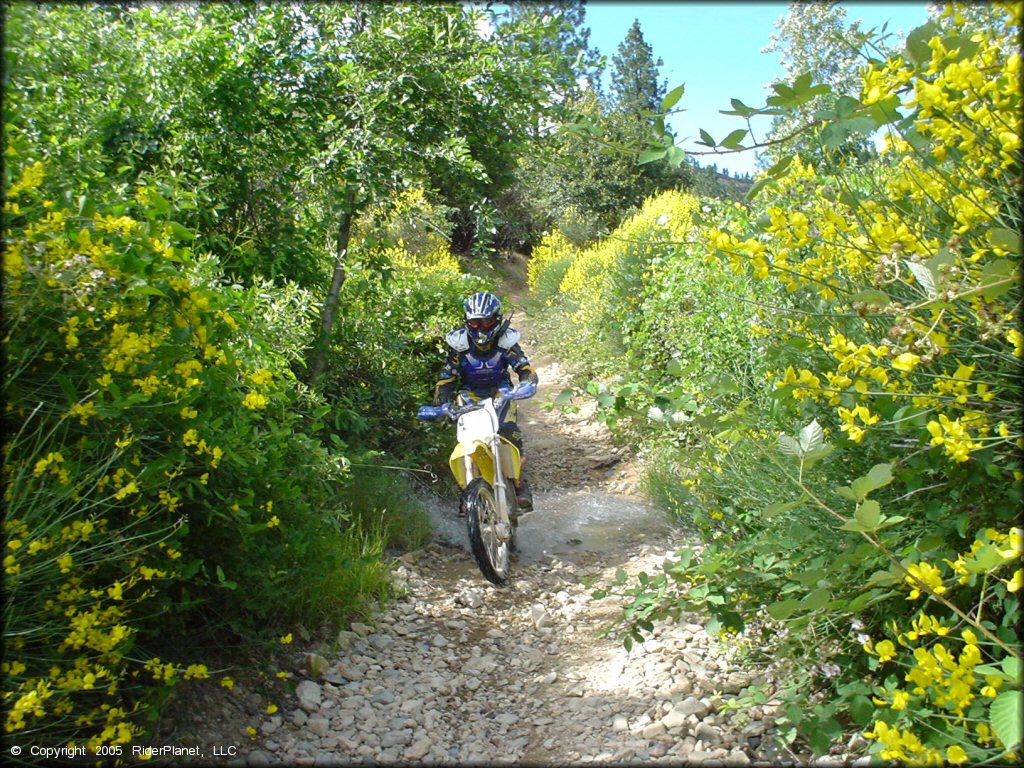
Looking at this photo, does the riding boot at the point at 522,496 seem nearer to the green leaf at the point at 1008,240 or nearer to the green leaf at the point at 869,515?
the green leaf at the point at 869,515

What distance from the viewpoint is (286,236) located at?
4.66m

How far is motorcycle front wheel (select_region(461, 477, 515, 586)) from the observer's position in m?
4.21

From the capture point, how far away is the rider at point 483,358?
518cm

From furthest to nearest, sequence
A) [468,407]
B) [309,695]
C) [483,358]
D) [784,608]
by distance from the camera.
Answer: [483,358] → [468,407] → [309,695] → [784,608]

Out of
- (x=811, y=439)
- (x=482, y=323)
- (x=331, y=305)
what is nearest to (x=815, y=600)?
(x=811, y=439)

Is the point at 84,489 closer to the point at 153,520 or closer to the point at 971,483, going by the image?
the point at 153,520

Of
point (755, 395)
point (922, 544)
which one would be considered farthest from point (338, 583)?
point (922, 544)

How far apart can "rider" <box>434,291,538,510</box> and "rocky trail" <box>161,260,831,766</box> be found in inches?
45.7

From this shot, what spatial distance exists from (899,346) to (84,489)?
2.26 meters

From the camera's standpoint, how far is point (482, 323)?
17.0 ft

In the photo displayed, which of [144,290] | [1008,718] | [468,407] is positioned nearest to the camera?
[1008,718]

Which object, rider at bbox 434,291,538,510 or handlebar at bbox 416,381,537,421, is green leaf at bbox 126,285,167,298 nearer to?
handlebar at bbox 416,381,537,421

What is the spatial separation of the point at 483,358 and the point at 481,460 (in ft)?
3.10

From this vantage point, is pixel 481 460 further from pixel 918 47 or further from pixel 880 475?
pixel 918 47
